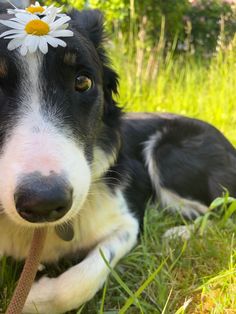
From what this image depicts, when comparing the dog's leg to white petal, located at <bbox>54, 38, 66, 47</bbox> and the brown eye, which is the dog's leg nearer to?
the brown eye

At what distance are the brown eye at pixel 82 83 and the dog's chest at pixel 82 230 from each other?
0.57 meters

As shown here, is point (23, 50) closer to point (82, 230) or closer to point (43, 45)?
point (43, 45)

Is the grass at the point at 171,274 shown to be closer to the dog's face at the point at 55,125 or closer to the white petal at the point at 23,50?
the dog's face at the point at 55,125

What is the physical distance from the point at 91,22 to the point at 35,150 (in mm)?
1097

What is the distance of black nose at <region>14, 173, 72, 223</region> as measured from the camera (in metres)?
1.56

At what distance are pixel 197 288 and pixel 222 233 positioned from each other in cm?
61

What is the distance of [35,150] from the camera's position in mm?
1657

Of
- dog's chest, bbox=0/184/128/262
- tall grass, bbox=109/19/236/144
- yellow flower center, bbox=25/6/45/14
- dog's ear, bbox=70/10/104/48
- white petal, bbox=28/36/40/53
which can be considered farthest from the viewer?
tall grass, bbox=109/19/236/144

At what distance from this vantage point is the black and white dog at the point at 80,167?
1.66 metres

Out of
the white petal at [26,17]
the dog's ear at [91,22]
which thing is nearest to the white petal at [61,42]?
the white petal at [26,17]

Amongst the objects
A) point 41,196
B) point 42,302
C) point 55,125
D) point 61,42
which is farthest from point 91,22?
point 42,302

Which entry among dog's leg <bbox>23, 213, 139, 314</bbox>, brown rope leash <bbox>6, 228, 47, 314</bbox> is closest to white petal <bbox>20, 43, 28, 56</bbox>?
brown rope leash <bbox>6, 228, 47, 314</bbox>

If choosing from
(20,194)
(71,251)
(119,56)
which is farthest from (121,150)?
(119,56)

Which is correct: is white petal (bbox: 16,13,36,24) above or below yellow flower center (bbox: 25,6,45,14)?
below
